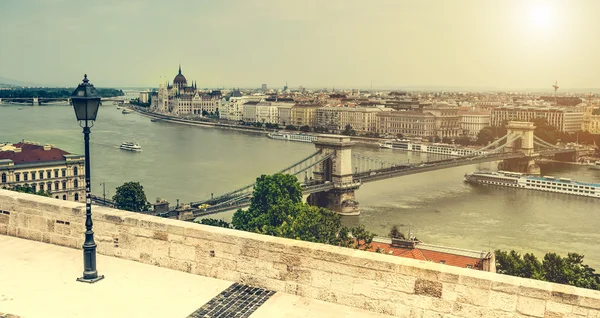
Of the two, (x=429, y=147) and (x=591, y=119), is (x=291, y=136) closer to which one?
(x=429, y=147)

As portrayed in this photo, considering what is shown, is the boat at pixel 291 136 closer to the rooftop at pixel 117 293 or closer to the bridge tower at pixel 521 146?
the bridge tower at pixel 521 146

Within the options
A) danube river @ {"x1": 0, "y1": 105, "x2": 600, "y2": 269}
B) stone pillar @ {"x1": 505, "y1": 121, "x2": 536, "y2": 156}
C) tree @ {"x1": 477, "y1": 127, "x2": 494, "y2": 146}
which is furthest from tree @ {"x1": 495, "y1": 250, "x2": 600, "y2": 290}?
tree @ {"x1": 477, "y1": 127, "x2": 494, "y2": 146}

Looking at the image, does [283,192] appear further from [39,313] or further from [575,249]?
[39,313]

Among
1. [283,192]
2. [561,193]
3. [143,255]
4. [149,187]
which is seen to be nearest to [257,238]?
[143,255]

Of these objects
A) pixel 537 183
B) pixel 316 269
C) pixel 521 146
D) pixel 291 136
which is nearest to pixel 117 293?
pixel 316 269

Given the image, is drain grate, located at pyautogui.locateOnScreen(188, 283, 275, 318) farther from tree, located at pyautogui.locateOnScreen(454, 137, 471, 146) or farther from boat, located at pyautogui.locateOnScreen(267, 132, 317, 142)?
boat, located at pyautogui.locateOnScreen(267, 132, 317, 142)
